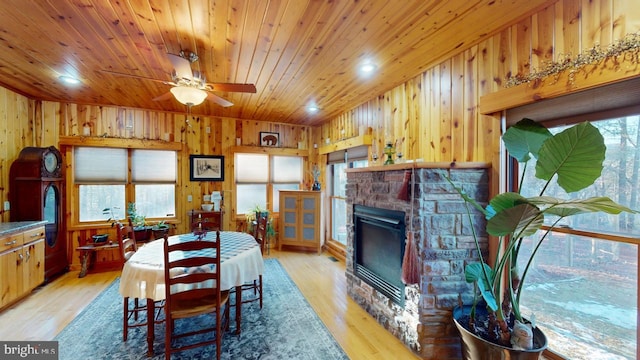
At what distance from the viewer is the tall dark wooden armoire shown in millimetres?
3482

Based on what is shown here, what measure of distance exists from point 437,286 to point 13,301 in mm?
4550

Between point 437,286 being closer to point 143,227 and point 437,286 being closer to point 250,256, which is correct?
point 250,256

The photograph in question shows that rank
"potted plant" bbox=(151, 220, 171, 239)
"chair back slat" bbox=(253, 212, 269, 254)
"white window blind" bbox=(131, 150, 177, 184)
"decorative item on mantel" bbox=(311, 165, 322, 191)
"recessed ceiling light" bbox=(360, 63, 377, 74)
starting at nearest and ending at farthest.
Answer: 1. "recessed ceiling light" bbox=(360, 63, 377, 74)
2. "chair back slat" bbox=(253, 212, 269, 254)
3. "potted plant" bbox=(151, 220, 171, 239)
4. "white window blind" bbox=(131, 150, 177, 184)
5. "decorative item on mantel" bbox=(311, 165, 322, 191)

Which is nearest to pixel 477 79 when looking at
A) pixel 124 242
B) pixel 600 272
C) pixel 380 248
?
pixel 600 272

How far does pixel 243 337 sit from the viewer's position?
93.4 inches

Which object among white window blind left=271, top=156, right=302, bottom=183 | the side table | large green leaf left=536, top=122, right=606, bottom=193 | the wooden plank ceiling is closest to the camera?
large green leaf left=536, top=122, right=606, bottom=193

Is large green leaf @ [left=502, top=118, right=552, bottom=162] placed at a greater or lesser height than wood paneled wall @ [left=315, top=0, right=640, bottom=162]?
lesser

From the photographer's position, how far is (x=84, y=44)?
7.75 feet

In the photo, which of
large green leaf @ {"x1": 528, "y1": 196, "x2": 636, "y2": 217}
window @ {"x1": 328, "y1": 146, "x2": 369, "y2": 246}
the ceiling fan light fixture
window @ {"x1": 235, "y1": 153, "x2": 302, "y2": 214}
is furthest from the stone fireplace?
window @ {"x1": 235, "y1": 153, "x2": 302, "y2": 214}

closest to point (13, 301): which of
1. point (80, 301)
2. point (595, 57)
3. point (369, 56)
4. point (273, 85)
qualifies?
point (80, 301)

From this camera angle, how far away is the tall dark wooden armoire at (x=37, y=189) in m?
3.48

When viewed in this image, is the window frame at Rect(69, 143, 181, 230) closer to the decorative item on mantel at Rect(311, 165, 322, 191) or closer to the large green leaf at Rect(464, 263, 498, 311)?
the decorative item on mantel at Rect(311, 165, 322, 191)

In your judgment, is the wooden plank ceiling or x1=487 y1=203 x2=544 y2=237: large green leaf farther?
the wooden plank ceiling

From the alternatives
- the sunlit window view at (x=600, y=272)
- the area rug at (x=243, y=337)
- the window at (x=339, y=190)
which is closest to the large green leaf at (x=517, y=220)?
the sunlit window view at (x=600, y=272)
